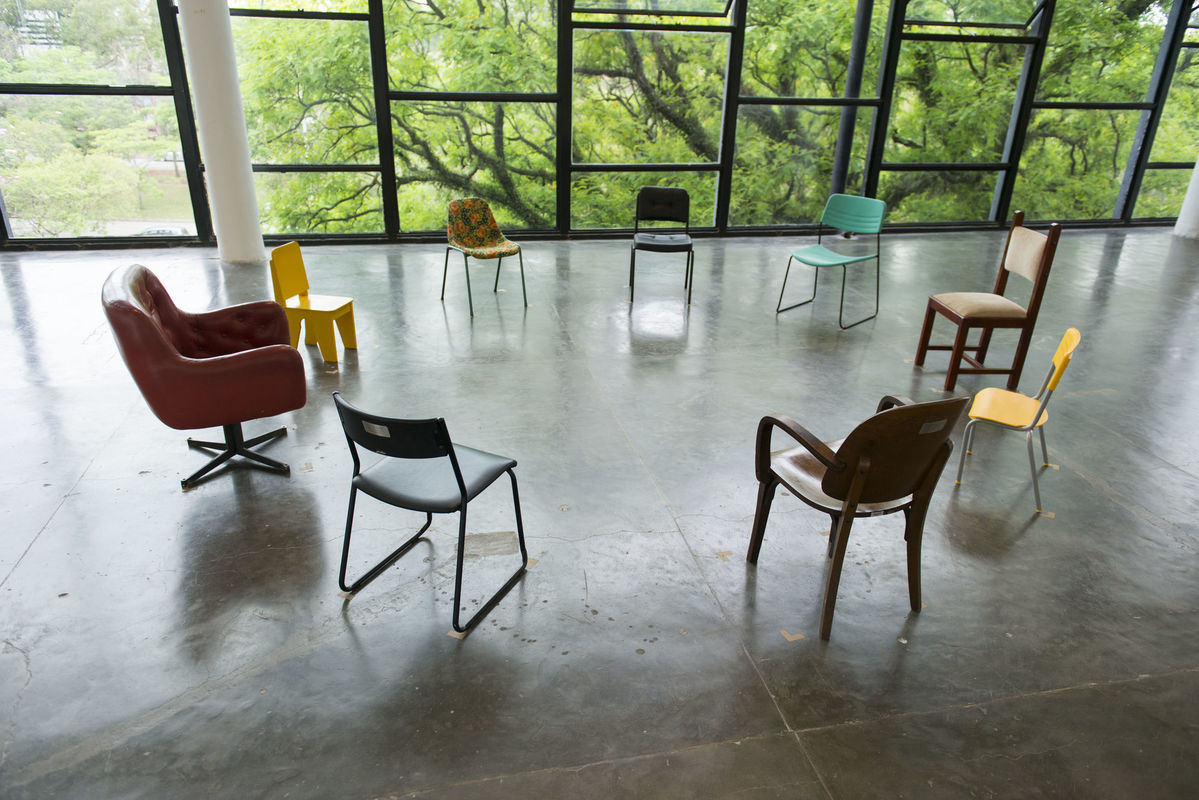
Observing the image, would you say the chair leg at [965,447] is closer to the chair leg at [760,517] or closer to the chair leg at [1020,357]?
the chair leg at [760,517]

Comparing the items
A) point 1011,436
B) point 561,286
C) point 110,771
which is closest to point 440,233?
point 561,286

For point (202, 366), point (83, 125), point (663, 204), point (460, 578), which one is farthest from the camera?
point (83, 125)

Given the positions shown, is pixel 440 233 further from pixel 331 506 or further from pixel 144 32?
pixel 331 506

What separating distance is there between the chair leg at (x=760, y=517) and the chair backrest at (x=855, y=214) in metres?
3.85

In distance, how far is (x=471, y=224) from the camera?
19.9 feet

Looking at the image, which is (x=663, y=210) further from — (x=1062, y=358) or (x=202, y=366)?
(x=202, y=366)

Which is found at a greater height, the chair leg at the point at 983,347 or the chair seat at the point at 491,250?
the chair seat at the point at 491,250

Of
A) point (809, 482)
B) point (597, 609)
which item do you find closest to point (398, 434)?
point (597, 609)

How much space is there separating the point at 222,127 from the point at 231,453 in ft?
14.3

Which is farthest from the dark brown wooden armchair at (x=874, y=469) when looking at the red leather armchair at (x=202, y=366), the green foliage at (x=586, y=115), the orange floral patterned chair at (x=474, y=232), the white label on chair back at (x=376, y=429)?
the green foliage at (x=586, y=115)

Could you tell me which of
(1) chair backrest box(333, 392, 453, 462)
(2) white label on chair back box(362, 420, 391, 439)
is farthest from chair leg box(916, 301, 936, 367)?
(2) white label on chair back box(362, 420, 391, 439)

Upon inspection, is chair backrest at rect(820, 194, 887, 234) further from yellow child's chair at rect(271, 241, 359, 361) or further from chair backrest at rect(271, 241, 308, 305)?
chair backrest at rect(271, 241, 308, 305)

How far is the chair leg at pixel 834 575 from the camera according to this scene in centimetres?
255

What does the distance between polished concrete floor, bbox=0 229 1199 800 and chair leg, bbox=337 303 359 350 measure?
194 millimetres
